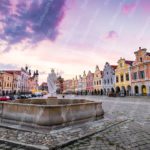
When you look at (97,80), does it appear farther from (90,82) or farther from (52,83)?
(52,83)

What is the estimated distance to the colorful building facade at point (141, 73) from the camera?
42.5 metres

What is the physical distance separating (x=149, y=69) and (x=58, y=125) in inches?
1523

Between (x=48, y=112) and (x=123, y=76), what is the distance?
157 ft

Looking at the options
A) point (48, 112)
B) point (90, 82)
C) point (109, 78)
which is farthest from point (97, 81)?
point (48, 112)

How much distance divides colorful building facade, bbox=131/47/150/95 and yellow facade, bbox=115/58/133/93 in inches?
89.9

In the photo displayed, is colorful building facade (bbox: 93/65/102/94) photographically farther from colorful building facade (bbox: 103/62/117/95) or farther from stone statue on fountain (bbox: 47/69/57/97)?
stone statue on fountain (bbox: 47/69/57/97)

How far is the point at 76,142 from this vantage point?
6.16 m

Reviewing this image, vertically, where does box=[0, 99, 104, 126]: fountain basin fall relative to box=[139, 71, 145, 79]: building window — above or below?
below

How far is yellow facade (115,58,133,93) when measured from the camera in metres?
50.6

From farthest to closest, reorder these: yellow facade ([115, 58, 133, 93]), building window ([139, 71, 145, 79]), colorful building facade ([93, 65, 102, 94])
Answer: colorful building facade ([93, 65, 102, 94]) → yellow facade ([115, 58, 133, 93]) → building window ([139, 71, 145, 79])

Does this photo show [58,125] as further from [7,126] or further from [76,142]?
[7,126]

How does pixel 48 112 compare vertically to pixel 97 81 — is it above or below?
→ below

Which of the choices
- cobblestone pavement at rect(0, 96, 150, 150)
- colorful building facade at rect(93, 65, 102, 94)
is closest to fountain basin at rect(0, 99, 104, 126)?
cobblestone pavement at rect(0, 96, 150, 150)

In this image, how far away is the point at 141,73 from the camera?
44500 mm
